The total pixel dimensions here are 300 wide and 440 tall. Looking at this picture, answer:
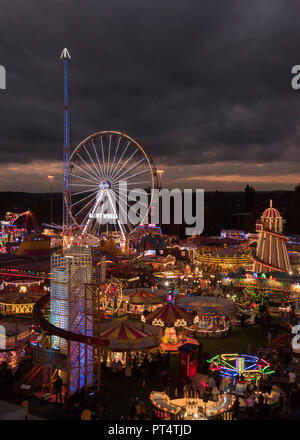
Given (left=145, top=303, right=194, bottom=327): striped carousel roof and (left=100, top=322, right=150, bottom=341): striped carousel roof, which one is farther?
(left=145, top=303, right=194, bottom=327): striped carousel roof

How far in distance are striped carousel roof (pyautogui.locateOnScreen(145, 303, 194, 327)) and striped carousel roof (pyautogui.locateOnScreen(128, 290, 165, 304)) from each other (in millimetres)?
2811

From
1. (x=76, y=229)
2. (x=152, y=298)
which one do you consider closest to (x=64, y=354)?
(x=152, y=298)

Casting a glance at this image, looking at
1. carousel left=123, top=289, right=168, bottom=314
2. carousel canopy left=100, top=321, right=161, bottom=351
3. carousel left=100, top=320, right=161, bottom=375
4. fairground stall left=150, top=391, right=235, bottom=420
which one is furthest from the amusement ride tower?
fairground stall left=150, top=391, right=235, bottom=420

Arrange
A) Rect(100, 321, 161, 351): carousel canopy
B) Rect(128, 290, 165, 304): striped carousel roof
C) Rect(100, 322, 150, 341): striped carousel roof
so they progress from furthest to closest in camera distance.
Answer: Rect(128, 290, 165, 304): striped carousel roof
Rect(100, 322, 150, 341): striped carousel roof
Rect(100, 321, 161, 351): carousel canopy

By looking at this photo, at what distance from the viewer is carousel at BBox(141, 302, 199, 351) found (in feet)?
48.0

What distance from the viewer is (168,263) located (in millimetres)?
29609

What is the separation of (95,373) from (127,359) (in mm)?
1229

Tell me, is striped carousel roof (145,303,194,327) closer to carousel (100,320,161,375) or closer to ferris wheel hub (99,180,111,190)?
carousel (100,320,161,375)

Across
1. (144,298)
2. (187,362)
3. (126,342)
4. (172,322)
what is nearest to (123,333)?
(126,342)

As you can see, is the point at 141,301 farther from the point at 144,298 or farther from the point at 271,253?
the point at 271,253

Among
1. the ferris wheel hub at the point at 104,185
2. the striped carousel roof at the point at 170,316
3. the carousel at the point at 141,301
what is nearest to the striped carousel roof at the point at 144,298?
the carousel at the point at 141,301

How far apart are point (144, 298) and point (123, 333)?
628cm
